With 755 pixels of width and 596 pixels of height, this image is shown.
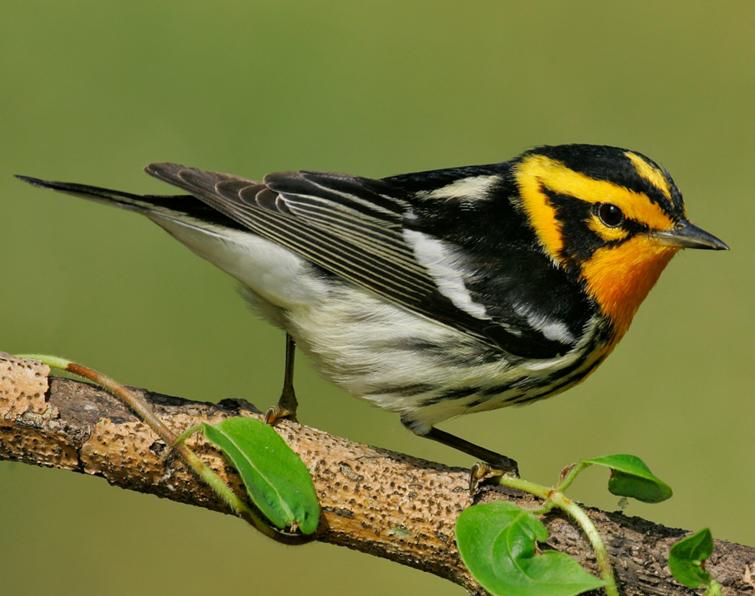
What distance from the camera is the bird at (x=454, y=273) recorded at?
4047 millimetres

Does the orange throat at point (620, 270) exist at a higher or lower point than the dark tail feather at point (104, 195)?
higher

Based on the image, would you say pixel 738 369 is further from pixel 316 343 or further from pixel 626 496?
pixel 626 496

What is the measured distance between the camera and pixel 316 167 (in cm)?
729

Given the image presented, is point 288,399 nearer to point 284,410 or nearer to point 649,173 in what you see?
point 284,410

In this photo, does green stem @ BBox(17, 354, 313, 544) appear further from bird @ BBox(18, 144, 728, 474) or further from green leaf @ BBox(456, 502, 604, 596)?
bird @ BBox(18, 144, 728, 474)

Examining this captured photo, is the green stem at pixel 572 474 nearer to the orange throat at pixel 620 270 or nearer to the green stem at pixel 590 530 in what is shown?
the green stem at pixel 590 530

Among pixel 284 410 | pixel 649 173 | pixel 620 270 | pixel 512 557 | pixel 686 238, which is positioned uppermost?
pixel 649 173

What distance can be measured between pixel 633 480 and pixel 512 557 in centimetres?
44

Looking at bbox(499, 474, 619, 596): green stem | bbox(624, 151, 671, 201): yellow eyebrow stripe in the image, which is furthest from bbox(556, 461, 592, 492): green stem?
bbox(624, 151, 671, 201): yellow eyebrow stripe

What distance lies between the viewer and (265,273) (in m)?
4.01

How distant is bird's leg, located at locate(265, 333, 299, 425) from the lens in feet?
11.7

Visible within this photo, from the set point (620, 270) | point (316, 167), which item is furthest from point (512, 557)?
point (316, 167)

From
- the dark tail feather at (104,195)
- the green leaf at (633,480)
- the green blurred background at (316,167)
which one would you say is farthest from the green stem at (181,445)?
the green blurred background at (316,167)

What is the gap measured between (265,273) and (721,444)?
→ 3690mm
